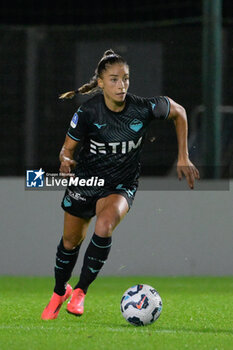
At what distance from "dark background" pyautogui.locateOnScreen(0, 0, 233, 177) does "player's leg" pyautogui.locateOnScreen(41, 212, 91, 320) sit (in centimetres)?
379

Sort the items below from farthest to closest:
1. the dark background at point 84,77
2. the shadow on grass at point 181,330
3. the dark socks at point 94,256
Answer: the dark background at point 84,77, the dark socks at point 94,256, the shadow on grass at point 181,330

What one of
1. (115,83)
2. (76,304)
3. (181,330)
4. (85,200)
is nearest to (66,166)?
(85,200)

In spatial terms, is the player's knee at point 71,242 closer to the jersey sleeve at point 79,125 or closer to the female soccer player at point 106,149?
the female soccer player at point 106,149

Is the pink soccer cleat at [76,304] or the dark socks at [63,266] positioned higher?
the dark socks at [63,266]

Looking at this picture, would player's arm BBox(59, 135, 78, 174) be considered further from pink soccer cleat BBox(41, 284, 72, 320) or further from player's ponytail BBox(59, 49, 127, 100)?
pink soccer cleat BBox(41, 284, 72, 320)

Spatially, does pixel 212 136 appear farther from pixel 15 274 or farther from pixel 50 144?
pixel 15 274

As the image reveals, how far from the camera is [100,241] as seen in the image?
20.5 ft

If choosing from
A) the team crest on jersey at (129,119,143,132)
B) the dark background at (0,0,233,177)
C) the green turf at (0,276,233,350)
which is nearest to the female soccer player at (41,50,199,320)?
the team crest on jersey at (129,119,143,132)

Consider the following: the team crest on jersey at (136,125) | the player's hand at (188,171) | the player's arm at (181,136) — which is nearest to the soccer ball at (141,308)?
the player's hand at (188,171)

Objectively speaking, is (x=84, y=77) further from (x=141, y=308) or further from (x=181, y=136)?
(x=141, y=308)

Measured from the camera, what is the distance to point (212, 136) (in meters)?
10.1

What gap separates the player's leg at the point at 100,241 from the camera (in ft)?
20.5

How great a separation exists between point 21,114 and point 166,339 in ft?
17.6

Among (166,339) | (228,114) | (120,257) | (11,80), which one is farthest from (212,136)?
(166,339)
